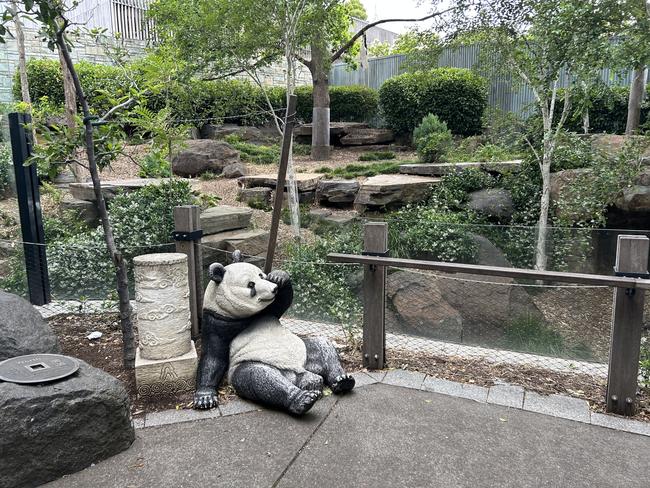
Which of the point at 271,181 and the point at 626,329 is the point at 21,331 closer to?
the point at 626,329

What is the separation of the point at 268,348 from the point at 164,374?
0.68 metres

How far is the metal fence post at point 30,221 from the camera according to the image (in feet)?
15.9

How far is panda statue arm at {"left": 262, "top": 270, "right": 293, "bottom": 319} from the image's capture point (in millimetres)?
3367

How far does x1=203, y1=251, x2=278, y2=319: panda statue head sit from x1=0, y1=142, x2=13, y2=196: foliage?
472cm

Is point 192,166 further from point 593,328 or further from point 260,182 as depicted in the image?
point 593,328

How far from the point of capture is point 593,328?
400cm

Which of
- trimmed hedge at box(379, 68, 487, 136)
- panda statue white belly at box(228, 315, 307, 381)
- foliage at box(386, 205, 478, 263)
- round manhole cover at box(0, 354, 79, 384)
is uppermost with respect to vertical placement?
trimmed hedge at box(379, 68, 487, 136)

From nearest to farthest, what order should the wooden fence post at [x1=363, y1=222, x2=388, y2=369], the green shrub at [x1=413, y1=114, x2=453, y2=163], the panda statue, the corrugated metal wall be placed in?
1. the panda statue
2. the wooden fence post at [x1=363, y1=222, x2=388, y2=369]
3. the green shrub at [x1=413, y1=114, x2=453, y2=163]
4. the corrugated metal wall

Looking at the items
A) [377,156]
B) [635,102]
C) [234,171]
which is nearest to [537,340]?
[635,102]

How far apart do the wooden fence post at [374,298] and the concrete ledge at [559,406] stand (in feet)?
3.35

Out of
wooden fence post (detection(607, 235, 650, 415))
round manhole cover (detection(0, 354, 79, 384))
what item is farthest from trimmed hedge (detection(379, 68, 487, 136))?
round manhole cover (detection(0, 354, 79, 384))

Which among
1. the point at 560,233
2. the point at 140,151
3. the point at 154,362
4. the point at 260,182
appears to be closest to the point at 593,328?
the point at 560,233

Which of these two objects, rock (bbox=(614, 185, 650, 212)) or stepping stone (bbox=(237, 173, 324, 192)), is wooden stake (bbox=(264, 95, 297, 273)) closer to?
stepping stone (bbox=(237, 173, 324, 192))

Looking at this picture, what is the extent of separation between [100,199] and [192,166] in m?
7.14
